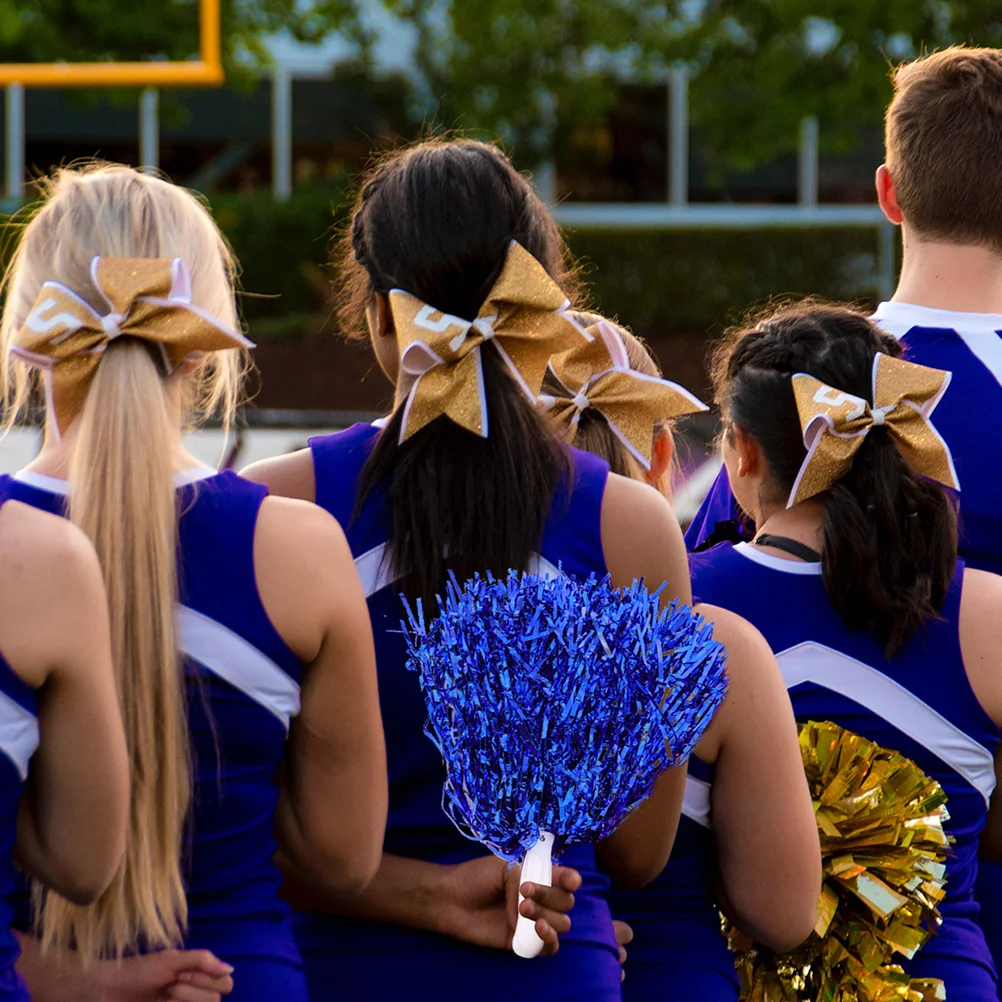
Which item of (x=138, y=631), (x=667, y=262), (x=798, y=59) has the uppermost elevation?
(x=798, y=59)

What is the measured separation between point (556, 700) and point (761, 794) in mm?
455

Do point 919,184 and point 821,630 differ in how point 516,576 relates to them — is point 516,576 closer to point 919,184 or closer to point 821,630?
point 821,630

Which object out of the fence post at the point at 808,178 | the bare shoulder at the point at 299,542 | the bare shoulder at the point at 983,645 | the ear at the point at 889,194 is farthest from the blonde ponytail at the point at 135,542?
the fence post at the point at 808,178

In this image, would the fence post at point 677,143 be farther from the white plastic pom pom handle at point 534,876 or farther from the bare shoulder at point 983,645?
the white plastic pom pom handle at point 534,876

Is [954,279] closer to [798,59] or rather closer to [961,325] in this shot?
[961,325]

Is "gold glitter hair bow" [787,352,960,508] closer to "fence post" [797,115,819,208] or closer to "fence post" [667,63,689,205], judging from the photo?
"fence post" [667,63,689,205]

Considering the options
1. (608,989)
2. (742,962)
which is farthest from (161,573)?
(742,962)

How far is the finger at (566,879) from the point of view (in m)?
1.90

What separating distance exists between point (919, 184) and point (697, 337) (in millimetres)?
15931

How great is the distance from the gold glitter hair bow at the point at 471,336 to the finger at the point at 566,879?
0.58 metres

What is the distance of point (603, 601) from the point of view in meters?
1.90

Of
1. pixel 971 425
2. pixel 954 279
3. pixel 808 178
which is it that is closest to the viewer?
pixel 971 425

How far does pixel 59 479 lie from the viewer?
6.40ft

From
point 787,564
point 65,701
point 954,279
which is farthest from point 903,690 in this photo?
point 65,701
